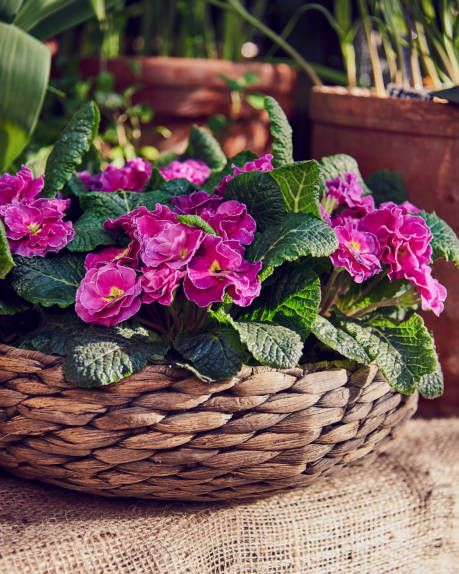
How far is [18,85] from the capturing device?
3.87 feet

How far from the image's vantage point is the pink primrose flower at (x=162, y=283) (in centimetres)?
86

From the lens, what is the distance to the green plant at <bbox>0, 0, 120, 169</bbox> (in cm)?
117

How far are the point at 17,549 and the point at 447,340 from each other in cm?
83

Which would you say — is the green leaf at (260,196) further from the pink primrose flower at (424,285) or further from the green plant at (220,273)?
the pink primrose flower at (424,285)

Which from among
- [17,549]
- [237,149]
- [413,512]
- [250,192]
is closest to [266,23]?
[237,149]

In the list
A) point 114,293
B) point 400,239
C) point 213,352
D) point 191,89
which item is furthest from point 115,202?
point 191,89

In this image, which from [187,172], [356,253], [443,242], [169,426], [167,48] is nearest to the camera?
[169,426]

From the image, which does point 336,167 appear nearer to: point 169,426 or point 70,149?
point 70,149

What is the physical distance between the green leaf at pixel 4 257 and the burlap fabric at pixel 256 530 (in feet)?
0.98

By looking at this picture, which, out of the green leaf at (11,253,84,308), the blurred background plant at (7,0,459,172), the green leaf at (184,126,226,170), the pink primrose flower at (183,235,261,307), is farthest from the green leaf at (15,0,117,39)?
the pink primrose flower at (183,235,261,307)

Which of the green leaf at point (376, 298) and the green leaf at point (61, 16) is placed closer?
the green leaf at point (376, 298)

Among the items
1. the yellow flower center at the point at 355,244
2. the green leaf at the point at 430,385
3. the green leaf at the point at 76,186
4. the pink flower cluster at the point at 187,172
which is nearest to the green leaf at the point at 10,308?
the green leaf at the point at 76,186

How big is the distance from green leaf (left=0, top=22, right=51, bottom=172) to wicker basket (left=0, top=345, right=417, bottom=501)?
0.46 m

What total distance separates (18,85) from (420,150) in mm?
Answer: 682
